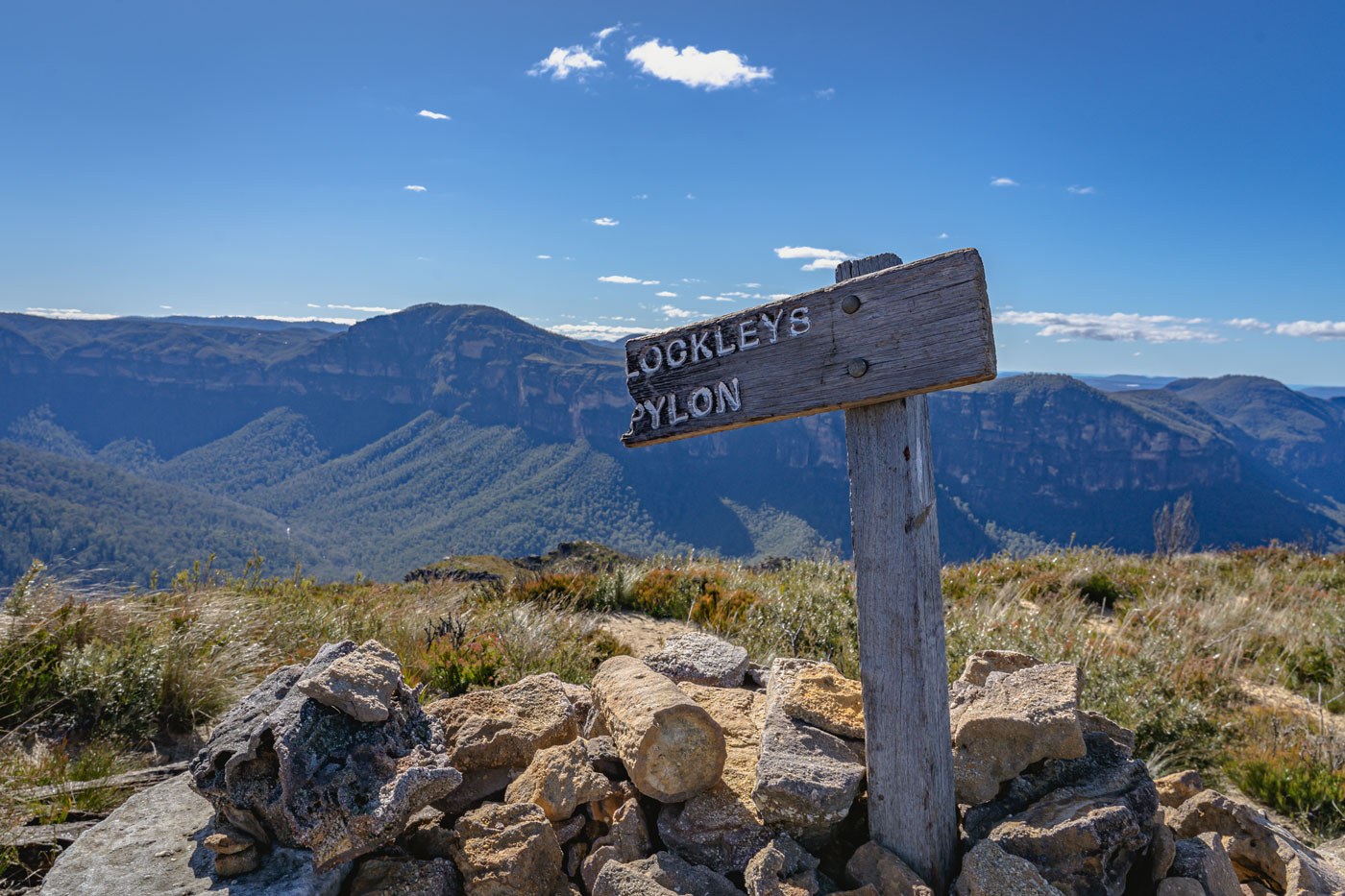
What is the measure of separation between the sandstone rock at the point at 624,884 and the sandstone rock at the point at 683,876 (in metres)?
0.04

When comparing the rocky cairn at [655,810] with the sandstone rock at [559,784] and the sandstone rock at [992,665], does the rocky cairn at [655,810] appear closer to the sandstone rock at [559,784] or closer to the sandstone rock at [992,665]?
the sandstone rock at [559,784]

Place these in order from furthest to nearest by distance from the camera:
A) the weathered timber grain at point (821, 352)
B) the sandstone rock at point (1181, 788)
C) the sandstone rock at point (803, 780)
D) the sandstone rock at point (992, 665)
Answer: the sandstone rock at point (992, 665), the sandstone rock at point (1181, 788), the sandstone rock at point (803, 780), the weathered timber grain at point (821, 352)

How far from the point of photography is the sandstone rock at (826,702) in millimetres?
3008

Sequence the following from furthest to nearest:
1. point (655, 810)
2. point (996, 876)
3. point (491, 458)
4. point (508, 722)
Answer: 1. point (491, 458)
2. point (508, 722)
3. point (655, 810)
4. point (996, 876)

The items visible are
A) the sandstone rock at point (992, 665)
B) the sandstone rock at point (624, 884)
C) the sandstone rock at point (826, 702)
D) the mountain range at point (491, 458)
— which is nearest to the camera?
the sandstone rock at point (624, 884)

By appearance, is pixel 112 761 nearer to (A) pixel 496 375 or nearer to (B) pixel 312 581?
(B) pixel 312 581

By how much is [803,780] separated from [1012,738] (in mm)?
884

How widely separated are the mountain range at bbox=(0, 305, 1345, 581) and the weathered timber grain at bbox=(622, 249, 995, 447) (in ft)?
186

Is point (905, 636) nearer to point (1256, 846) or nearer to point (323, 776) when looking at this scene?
point (1256, 846)

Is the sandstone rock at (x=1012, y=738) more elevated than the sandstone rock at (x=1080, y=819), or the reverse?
the sandstone rock at (x=1012, y=738)

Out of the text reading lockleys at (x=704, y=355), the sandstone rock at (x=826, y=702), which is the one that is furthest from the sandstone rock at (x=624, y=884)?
the text reading lockleys at (x=704, y=355)

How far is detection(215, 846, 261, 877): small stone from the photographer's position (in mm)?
2480

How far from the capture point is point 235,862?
249 cm

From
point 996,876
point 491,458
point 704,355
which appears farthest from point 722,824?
point 491,458
